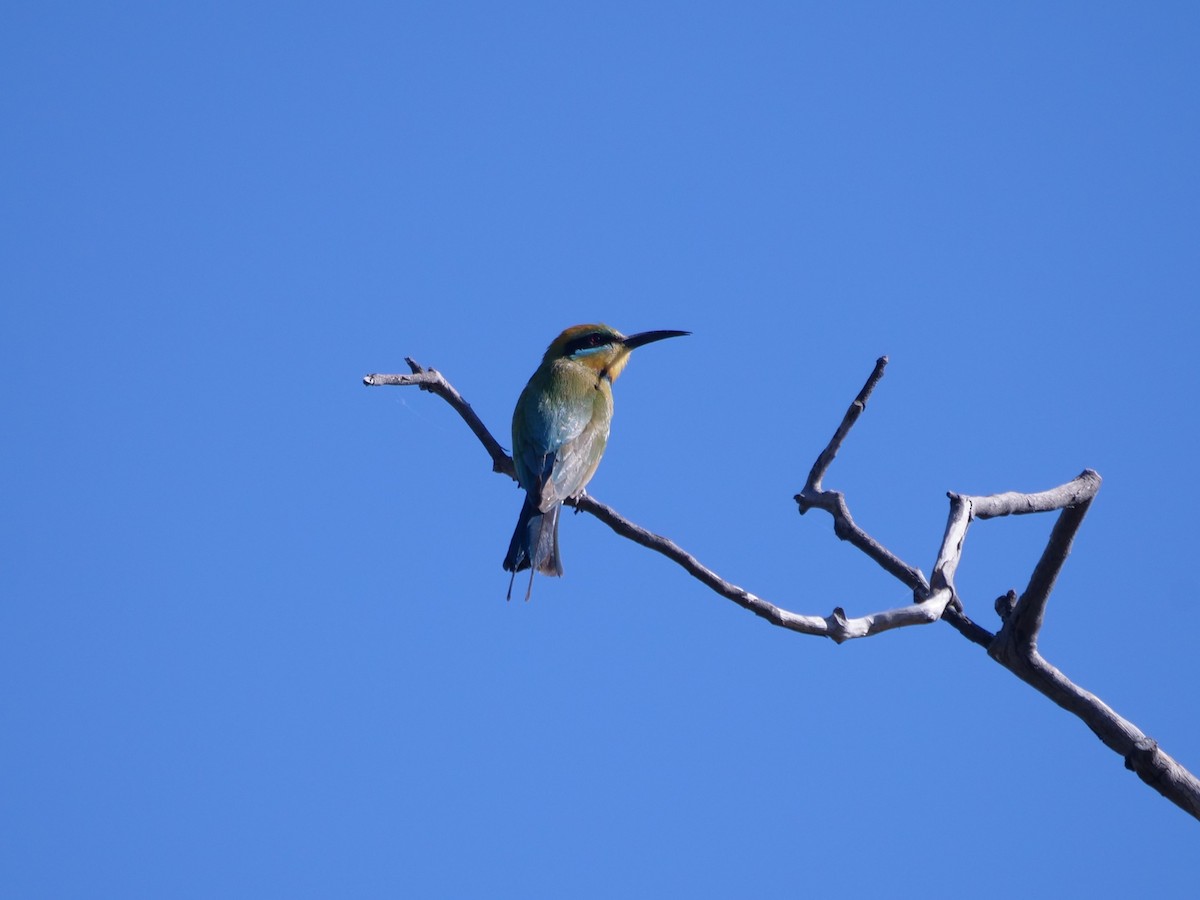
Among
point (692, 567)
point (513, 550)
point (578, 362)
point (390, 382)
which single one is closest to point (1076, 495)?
point (692, 567)

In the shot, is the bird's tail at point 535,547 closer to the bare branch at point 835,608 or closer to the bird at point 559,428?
the bird at point 559,428

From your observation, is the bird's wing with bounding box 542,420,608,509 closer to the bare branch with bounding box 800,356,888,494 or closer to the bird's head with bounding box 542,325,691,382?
the bird's head with bounding box 542,325,691,382

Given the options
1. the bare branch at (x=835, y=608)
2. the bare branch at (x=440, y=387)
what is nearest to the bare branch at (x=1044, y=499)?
the bare branch at (x=835, y=608)

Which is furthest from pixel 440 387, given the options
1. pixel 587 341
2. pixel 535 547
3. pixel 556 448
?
pixel 587 341

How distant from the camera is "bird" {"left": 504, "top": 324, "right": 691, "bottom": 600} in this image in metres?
4.37

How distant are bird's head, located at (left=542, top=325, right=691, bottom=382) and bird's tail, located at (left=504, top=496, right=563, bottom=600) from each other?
5.19 ft

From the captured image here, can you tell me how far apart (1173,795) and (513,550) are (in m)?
2.43

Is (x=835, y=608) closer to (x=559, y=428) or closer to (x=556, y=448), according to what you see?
(x=556, y=448)

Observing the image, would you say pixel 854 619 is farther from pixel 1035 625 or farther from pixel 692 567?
pixel 1035 625

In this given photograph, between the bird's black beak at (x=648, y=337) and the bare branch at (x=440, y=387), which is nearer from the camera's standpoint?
the bare branch at (x=440, y=387)

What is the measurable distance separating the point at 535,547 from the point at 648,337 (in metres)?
1.88

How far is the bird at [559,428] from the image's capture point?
4371mm

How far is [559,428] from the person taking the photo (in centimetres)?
500

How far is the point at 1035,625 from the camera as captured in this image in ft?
8.61
